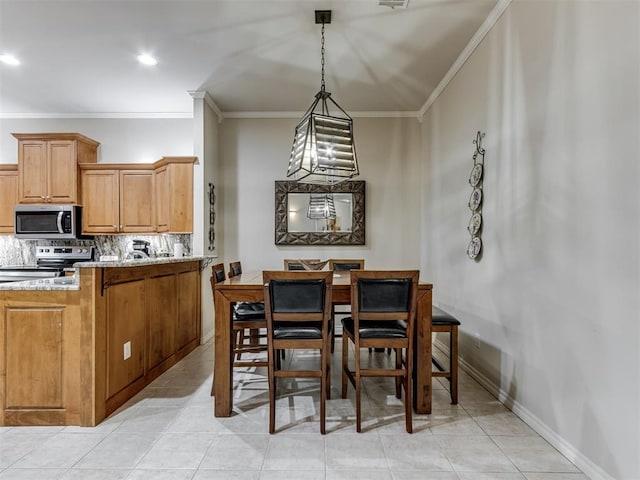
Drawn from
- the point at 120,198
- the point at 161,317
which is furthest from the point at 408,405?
the point at 120,198

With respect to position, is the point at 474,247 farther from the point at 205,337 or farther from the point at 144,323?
the point at 205,337

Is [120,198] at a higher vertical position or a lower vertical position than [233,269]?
higher

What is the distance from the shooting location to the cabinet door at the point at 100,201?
4.68 metres

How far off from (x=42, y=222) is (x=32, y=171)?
686mm

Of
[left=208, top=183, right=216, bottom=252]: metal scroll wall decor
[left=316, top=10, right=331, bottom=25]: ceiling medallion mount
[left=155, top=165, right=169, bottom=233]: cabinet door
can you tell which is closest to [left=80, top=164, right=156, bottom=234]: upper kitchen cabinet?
[left=155, top=165, right=169, bottom=233]: cabinet door

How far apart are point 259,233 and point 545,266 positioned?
11.6 feet

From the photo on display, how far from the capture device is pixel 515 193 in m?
2.53

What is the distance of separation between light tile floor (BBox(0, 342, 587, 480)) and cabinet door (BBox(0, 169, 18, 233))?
3.61 m

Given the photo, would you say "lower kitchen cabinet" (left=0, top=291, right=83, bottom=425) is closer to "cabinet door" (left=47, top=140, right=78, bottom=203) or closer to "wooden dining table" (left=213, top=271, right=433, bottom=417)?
"wooden dining table" (left=213, top=271, right=433, bottom=417)

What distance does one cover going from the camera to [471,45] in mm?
3197

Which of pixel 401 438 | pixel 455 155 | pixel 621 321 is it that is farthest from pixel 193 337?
pixel 621 321

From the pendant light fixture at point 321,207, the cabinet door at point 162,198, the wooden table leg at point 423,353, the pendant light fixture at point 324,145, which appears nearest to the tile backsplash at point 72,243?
the cabinet door at point 162,198

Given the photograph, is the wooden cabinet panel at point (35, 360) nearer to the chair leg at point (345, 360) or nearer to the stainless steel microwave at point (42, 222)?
the chair leg at point (345, 360)

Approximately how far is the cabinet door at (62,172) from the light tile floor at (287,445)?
10.6 ft
